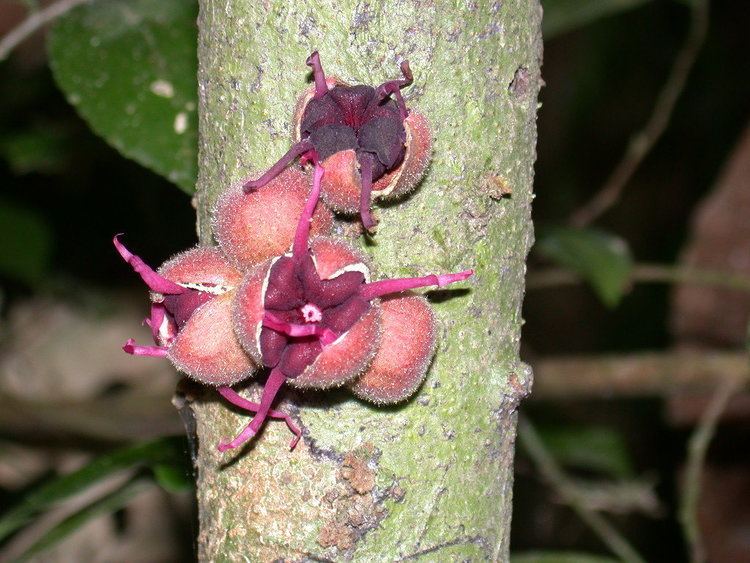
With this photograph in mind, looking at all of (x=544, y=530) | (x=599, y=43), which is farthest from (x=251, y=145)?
A: (x=544, y=530)

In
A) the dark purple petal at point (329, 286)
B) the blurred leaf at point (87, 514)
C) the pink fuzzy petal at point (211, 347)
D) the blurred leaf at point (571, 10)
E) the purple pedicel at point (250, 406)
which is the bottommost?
the blurred leaf at point (87, 514)

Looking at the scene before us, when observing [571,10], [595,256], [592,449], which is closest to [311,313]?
[595,256]

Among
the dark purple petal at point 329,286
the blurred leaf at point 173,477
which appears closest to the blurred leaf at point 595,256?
the blurred leaf at point 173,477

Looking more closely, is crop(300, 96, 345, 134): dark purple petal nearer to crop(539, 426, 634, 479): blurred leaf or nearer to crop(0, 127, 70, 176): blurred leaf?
crop(0, 127, 70, 176): blurred leaf

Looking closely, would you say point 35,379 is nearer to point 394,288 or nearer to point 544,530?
point 544,530

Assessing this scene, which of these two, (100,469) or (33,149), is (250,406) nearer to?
(100,469)

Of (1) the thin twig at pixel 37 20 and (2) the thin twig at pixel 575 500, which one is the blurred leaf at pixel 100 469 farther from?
(2) the thin twig at pixel 575 500

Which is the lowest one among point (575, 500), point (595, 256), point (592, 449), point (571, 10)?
point (592, 449)

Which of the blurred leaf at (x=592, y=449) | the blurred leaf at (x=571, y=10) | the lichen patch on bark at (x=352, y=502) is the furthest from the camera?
the blurred leaf at (x=592, y=449)
